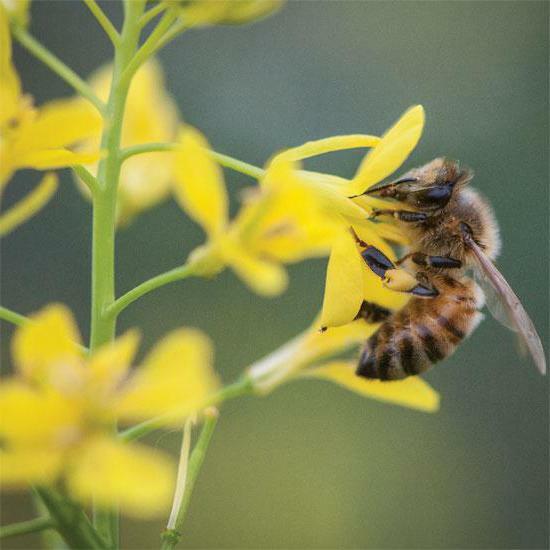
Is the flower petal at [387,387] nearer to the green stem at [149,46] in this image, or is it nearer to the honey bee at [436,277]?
the honey bee at [436,277]

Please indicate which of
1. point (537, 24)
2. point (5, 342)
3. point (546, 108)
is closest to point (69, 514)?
point (5, 342)

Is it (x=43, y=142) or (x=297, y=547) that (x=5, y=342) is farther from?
(x=43, y=142)

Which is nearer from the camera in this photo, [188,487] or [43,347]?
[43,347]

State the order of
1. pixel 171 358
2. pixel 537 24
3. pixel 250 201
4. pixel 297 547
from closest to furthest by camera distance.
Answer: pixel 171 358, pixel 250 201, pixel 297 547, pixel 537 24

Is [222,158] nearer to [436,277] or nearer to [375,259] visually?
[375,259]

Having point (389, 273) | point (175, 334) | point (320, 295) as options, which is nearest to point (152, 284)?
point (175, 334)

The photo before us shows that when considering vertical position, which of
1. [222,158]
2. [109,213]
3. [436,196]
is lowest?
[109,213]
